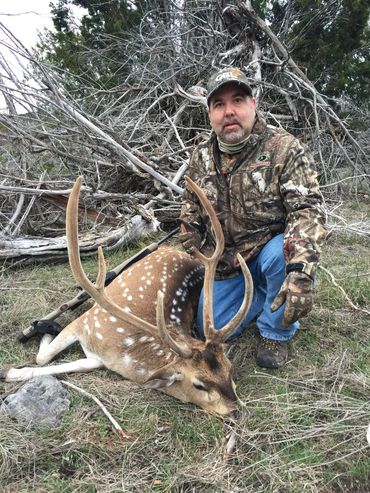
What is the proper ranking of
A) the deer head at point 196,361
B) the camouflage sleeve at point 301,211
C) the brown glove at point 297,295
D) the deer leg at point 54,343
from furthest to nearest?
the deer leg at point 54,343 → the camouflage sleeve at point 301,211 → the brown glove at point 297,295 → the deer head at point 196,361

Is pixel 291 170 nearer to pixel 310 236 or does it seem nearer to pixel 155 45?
pixel 310 236

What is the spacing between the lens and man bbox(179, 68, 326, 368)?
297cm

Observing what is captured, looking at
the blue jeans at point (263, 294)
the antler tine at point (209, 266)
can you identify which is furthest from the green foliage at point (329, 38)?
the antler tine at point (209, 266)

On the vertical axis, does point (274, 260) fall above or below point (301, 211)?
below

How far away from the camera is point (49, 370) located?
3031 mm

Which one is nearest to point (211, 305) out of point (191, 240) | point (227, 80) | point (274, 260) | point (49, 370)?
point (274, 260)

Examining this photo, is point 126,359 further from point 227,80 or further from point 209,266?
point 227,80

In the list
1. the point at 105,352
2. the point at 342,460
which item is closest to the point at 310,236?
the point at 342,460

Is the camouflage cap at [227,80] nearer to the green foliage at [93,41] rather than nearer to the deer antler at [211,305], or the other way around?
the deer antler at [211,305]

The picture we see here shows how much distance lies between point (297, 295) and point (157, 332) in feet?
2.78

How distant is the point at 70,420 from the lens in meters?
2.57

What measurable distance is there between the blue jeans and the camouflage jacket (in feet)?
0.33

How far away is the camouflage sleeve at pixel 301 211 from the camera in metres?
2.85

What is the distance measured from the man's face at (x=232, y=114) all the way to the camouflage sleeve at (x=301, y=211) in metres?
0.36
